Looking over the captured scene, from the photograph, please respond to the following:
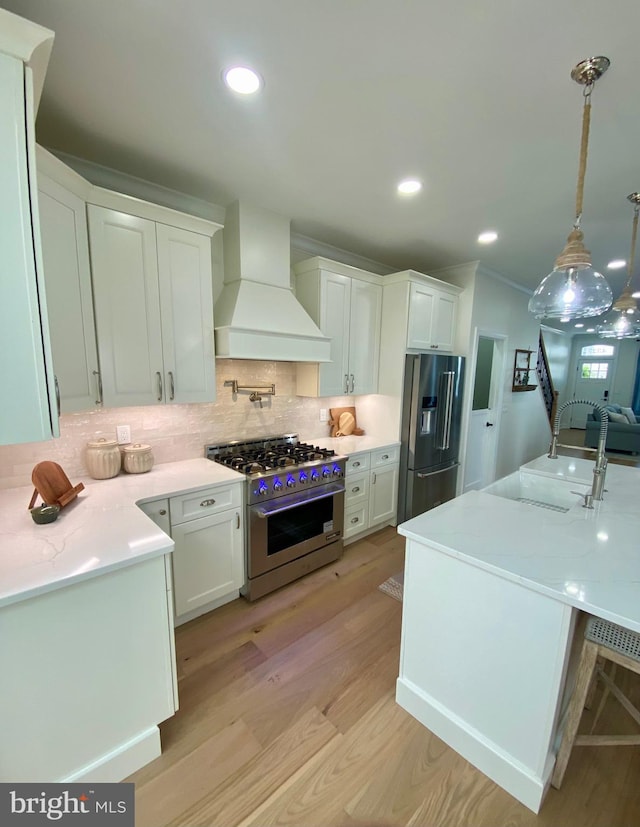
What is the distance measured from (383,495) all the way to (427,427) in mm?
800

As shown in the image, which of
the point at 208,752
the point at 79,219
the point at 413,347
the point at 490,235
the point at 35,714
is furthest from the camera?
the point at 413,347

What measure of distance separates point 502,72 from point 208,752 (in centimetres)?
300

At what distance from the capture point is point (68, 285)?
169 centimetres

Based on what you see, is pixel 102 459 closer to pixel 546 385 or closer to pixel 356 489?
pixel 356 489

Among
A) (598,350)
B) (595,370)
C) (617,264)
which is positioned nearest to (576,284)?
(617,264)

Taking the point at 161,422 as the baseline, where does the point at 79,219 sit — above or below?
above

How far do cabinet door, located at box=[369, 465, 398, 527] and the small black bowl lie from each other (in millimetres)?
2351

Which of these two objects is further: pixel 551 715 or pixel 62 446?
pixel 62 446

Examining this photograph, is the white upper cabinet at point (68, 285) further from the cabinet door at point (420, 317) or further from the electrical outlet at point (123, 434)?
Answer: the cabinet door at point (420, 317)

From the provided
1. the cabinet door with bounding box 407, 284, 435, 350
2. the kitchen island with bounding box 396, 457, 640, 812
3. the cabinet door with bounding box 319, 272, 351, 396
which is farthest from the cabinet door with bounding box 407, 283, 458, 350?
the kitchen island with bounding box 396, 457, 640, 812

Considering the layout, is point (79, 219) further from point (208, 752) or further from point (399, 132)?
point (208, 752)

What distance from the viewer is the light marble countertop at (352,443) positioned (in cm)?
301

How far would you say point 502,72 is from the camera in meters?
1.31

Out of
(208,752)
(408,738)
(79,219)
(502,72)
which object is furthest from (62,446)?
(502,72)
